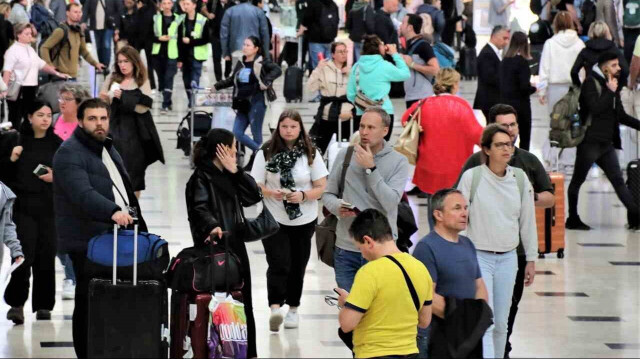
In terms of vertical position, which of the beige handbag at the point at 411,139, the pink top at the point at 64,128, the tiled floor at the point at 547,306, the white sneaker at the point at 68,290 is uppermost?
the pink top at the point at 64,128

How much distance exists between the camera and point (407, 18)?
17500 millimetres

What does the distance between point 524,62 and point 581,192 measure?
173cm

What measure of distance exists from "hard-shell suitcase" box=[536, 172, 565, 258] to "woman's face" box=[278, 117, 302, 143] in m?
3.30

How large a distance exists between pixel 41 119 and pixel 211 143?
6.58ft

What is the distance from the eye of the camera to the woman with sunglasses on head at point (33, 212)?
36.1 feet

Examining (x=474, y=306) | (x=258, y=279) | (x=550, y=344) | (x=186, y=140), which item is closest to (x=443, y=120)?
(x=258, y=279)

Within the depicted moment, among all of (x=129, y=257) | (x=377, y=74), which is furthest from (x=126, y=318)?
(x=377, y=74)

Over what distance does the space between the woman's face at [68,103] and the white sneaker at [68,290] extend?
4.51 ft

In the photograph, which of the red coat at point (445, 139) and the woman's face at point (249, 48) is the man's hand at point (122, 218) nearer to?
the red coat at point (445, 139)

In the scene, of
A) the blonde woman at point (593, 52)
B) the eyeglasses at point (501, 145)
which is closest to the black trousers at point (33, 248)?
the eyeglasses at point (501, 145)

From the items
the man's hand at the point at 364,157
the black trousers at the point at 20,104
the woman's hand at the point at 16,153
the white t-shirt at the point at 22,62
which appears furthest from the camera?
the black trousers at the point at 20,104

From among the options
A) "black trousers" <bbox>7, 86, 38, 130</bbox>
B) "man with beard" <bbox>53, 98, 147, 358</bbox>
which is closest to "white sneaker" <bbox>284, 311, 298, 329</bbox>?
"man with beard" <bbox>53, 98, 147, 358</bbox>

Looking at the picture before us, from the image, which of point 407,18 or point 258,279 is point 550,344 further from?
point 407,18

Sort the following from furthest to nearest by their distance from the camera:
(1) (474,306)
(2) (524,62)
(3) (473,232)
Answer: (2) (524,62) → (3) (473,232) → (1) (474,306)
